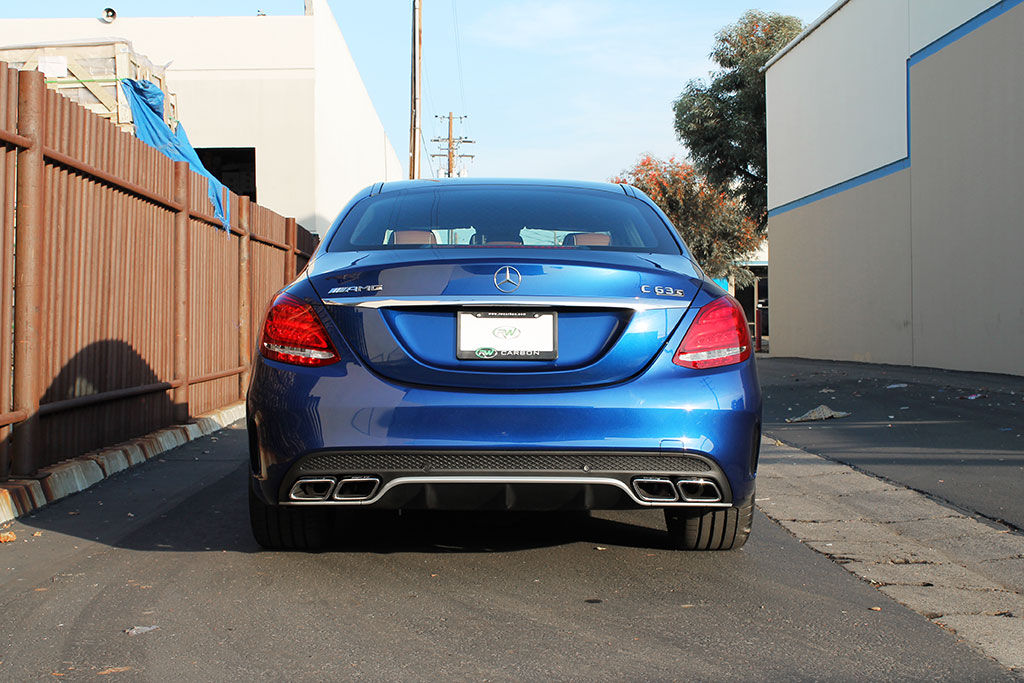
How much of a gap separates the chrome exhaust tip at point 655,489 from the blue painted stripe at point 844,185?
54.7ft

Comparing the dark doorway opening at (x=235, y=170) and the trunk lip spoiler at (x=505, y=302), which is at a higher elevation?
the dark doorway opening at (x=235, y=170)

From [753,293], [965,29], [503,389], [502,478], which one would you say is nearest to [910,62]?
[965,29]

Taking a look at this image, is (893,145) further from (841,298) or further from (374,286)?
(374,286)

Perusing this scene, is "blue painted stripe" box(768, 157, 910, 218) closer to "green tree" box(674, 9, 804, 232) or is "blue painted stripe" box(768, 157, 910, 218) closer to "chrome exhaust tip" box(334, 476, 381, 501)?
"green tree" box(674, 9, 804, 232)

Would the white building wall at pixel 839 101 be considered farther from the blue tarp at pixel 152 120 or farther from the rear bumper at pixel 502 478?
the rear bumper at pixel 502 478

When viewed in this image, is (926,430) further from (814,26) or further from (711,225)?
(711,225)

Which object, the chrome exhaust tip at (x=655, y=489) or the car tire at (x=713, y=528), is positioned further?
the car tire at (x=713, y=528)

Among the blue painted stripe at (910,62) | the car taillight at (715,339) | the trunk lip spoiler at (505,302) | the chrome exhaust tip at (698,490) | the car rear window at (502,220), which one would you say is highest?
the blue painted stripe at (910,62)

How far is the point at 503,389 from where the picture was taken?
11.9 ft

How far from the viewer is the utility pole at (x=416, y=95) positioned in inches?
1193

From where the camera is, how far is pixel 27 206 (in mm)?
5488

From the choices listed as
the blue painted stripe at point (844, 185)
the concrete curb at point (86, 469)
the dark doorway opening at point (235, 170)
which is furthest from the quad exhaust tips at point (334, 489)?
the dark doorway opening at point (235, 170)

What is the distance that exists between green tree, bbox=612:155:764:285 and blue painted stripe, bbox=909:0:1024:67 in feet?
76.7

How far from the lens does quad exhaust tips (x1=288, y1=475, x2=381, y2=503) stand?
3.66 meters
